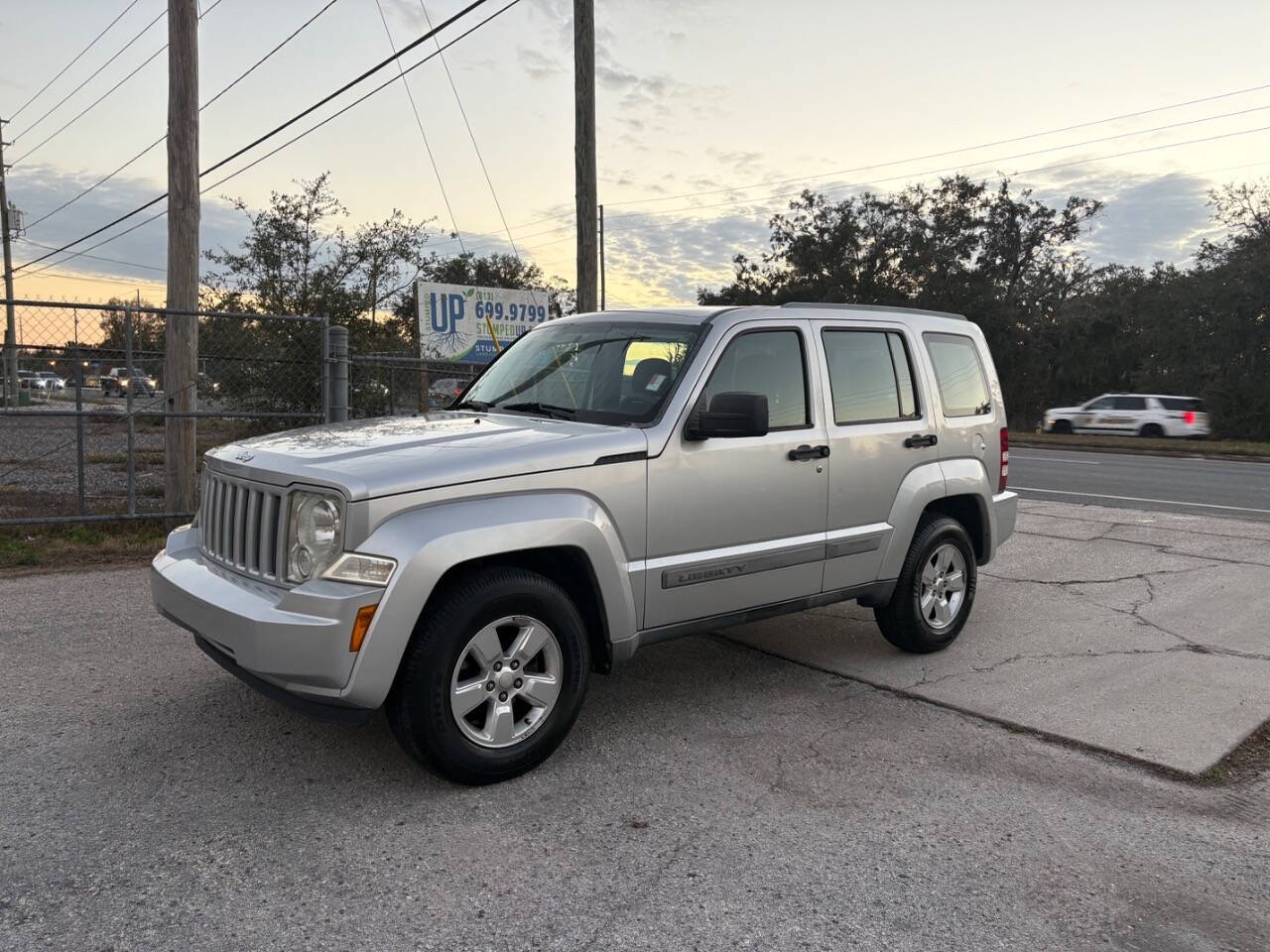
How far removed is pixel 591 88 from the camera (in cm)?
1142

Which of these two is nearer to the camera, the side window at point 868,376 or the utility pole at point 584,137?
the side window at point 868,376

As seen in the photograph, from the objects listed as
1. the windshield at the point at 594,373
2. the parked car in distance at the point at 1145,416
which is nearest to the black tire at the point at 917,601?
the windshield at the point at 594,373

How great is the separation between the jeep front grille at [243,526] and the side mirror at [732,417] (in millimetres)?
1764

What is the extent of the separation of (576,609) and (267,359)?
7.65m

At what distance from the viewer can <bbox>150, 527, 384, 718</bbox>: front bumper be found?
3.39 m

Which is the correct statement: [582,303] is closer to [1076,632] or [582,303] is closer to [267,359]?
[267,359]

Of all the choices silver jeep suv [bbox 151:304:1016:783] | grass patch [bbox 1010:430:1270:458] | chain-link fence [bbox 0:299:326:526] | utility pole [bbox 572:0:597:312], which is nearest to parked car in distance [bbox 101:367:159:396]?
chain-link fence [bbox 0:299:326:526]

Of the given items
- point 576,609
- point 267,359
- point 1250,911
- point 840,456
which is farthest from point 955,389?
point 267,359

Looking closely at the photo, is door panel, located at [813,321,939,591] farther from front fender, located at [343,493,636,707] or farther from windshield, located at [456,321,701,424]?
front fender, located at [343,493,636,707]

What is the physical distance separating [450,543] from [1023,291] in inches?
1982

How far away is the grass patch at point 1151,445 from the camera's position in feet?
77.4

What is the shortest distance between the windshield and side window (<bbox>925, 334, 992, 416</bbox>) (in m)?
1.88

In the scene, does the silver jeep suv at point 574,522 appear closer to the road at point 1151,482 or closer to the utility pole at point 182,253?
the utility pole at point 182,253

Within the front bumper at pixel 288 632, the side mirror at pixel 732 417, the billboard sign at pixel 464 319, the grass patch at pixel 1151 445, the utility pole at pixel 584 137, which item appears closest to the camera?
the front bumper at pixel 288 632
